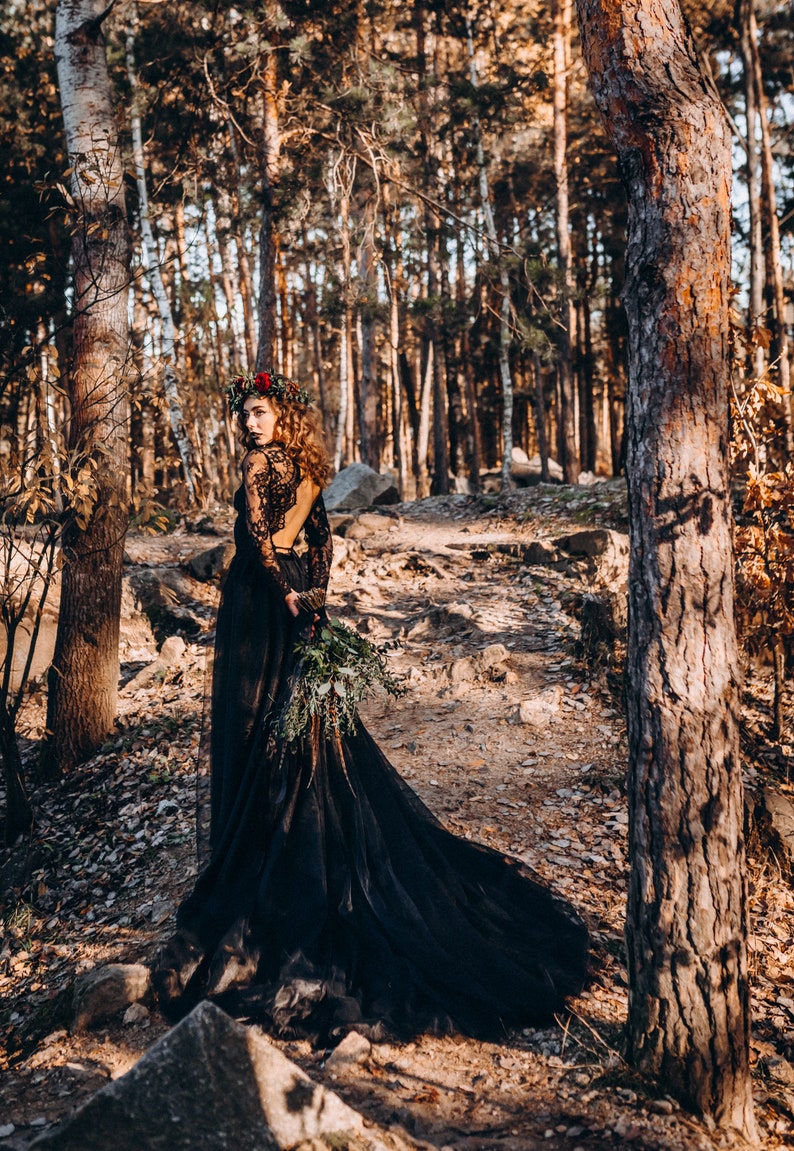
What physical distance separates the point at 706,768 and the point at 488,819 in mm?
2553

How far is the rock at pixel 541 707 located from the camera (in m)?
6.47

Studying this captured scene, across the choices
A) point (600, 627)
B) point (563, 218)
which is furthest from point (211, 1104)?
point (563, 218)

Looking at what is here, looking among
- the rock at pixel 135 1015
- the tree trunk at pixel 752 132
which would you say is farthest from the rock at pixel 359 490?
the rock at pixel 135 1015

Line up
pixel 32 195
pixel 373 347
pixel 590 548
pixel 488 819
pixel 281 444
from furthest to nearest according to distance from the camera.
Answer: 1. pixel 373 347
2. pixel 32 195
3. pixel 590 548
4. pixel 488 819
5. pixel 281 444

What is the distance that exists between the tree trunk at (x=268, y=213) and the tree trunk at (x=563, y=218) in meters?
5.72

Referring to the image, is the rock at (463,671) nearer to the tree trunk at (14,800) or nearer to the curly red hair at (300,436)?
the curly red hair at (300,436)

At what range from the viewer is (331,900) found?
12.1 feet

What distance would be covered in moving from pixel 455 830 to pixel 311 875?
5.12ft

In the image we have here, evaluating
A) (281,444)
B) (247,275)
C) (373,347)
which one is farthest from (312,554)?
(247,275)

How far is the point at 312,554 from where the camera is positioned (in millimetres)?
4328

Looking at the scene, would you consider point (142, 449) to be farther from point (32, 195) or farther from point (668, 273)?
point (668, 273)

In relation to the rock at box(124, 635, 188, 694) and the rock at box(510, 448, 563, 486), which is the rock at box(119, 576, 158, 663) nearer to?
the rock at box(124, 635, 188, 694)

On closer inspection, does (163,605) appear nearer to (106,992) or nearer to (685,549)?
(106,992)

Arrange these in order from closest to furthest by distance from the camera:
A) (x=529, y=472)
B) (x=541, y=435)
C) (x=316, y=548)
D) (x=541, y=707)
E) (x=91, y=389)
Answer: (x=316, y=548) → (x=91, y=389) → (x=541, y=707) → (x=541, y=435) → (x=529, y=472)
